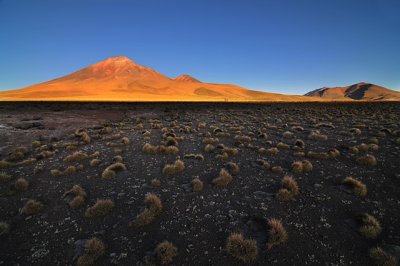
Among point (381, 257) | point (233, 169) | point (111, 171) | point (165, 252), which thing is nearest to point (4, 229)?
point (111, 171)

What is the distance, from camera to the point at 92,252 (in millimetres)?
5836

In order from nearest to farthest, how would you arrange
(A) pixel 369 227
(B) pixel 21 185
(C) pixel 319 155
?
(A) pixel 369 227 → (B) pixel 21 185 → (C) pixel 319 155

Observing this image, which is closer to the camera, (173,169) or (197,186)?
(197,186)

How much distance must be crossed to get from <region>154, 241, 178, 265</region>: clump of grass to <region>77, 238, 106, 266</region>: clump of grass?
163 centimetres

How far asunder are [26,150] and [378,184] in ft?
71.4

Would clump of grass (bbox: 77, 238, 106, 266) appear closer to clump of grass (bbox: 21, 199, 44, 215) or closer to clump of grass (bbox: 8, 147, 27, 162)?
clump of grass (bbox: 21, 199, 44, 215)

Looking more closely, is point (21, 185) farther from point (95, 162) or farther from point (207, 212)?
point (207, 212)

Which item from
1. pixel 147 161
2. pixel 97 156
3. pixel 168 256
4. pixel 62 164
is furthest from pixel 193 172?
pixel 62 164

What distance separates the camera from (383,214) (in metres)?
7.01

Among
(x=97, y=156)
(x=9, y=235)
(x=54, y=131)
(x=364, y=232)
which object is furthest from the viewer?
(x=54, y=131)

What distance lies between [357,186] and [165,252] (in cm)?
829

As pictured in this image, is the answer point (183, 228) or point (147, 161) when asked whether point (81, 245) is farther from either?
point (147, 161)

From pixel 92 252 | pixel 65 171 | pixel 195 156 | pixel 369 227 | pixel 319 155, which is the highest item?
pixel 319 155

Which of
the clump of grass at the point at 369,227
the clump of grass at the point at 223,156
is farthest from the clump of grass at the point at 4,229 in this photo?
the clump of grass at the point at 369,227
